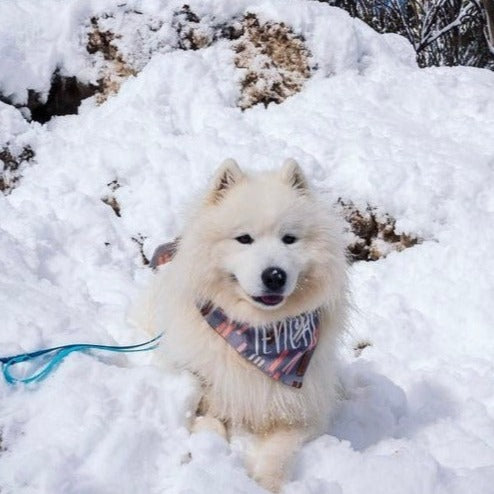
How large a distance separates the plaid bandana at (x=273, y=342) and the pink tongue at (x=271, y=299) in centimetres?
20

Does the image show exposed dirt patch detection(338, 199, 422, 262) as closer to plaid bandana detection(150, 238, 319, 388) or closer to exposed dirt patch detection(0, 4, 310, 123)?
exposed dirt patch detection(0, 4, 310, 123)

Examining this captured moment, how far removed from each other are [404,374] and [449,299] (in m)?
0.82

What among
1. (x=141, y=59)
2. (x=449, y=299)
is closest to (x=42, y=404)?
(x=449, y=299)

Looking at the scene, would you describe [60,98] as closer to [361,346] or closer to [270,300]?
[361,346]

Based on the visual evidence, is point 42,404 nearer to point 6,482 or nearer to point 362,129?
point 6,482

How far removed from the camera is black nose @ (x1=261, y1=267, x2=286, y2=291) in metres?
2.29

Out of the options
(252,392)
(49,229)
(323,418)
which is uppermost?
(252,392)

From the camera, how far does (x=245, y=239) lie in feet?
8.18

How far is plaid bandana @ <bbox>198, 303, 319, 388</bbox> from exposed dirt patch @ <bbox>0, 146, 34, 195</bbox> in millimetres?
3055

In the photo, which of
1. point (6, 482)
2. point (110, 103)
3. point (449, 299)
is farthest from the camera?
point (110, 103)

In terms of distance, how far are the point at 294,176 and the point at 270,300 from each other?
0.63 meters

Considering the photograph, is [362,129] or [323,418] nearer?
[323,418]

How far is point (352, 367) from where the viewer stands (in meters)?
3.37

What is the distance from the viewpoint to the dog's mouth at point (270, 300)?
7.75 feet
